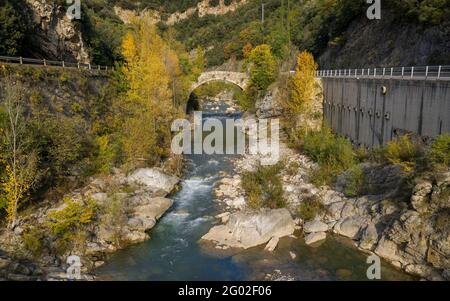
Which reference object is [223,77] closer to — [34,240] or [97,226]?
[97,226]

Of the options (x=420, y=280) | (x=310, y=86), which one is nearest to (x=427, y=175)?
(x=420, y=280)

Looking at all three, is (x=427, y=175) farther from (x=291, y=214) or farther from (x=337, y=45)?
(x=337, y=45)

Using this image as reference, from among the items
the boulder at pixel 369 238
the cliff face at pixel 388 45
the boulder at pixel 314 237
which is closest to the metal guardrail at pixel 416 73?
the cliff face at pixel 388 45

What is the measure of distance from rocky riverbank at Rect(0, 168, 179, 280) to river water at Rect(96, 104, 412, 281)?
0.87m

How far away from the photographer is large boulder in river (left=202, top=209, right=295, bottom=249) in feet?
61.4

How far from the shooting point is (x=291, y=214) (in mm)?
21359

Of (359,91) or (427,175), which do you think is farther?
(359,91)

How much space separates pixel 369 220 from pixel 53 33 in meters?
30.5

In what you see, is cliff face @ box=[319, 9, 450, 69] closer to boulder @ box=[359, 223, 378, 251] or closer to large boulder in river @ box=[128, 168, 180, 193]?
boulder @ box=[359, 223, 378, 251]

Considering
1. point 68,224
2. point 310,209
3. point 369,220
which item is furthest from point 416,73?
point 68,224

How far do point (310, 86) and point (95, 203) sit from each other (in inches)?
898

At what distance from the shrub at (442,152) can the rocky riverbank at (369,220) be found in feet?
3.72

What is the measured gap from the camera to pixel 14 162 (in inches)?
680

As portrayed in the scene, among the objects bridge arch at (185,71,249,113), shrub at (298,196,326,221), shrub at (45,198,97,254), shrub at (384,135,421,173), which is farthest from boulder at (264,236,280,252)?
bridge arch at (185,71,249,113)
